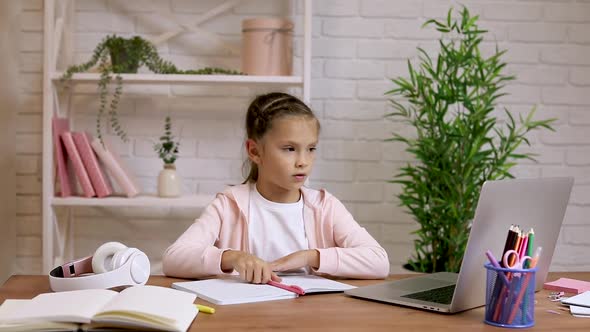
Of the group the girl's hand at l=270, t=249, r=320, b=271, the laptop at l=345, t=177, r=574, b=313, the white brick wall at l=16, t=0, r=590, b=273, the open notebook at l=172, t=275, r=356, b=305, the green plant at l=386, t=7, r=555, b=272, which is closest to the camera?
the laptop at l=345, t=177, r=574, b=313

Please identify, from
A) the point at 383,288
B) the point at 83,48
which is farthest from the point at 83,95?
the point at 383,288

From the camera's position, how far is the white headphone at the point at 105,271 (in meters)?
1.48

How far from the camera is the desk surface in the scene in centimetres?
127

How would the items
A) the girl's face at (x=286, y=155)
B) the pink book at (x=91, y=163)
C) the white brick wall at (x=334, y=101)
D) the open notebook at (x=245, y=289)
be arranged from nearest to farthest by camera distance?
1. the open notebook at (x=245, y=289)
2. the girl's face at (x=286, y=155)
3. the pink book at (x=91, y=163)
4. the white brick wall at (x=334, y=101)

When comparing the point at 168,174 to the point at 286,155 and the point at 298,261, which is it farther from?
the point at 298,261

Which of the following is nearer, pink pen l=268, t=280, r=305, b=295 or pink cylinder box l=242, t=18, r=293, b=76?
pink pen l=268, t=280, r=305, b=295

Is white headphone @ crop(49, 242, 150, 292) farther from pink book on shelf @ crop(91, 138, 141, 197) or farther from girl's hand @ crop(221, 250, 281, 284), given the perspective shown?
pink book on shelf @ crop(91, 138, 141, 197)

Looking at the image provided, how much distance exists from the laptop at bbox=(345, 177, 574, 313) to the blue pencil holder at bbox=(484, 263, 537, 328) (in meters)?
0.06

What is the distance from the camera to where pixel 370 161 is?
10.3ft

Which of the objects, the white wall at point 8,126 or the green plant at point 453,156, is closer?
the green plant at point 453,156

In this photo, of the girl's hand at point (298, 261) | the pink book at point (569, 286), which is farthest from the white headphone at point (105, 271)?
the pink book at point (569, 286)

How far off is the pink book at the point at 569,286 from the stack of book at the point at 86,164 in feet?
5.26

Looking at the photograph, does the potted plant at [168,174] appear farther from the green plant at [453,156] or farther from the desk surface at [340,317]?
the desk surface at [340,317]

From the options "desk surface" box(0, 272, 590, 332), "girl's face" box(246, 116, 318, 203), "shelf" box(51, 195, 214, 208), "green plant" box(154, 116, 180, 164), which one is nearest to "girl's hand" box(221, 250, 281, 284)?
"desk surface" box(0, 272, 590, 332)
